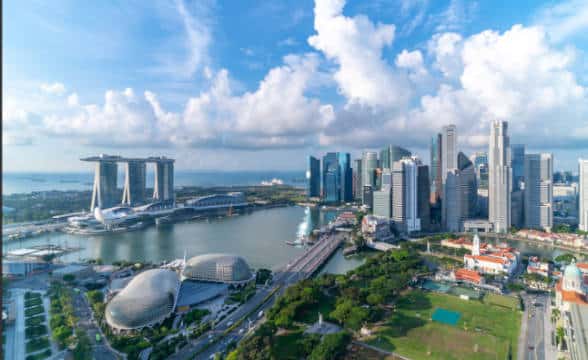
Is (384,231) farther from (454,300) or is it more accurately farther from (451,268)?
(454,300)

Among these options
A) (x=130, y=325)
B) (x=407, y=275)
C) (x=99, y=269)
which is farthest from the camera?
(x=99, y=269)

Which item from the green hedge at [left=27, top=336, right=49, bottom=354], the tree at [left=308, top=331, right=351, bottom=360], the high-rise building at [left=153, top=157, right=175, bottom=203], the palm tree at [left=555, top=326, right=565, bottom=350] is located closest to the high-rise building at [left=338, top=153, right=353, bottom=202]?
the high-rise building at [left=153, top=157, right=175, bottom=203]

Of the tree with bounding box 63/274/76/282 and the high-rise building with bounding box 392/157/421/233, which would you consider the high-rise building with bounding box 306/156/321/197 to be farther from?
the tree with bounding box 63/274/76/282

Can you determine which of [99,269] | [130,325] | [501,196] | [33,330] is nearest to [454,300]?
[130,325]

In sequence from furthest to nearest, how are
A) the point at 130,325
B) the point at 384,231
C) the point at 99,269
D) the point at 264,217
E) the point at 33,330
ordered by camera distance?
the point at 264,217
the point at 384,231
the point at 99,269
the point at 130,325
the point at 33,330

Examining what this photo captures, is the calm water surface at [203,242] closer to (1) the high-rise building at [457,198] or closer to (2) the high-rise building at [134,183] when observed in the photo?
(2) the high-rise building at [134,183]
